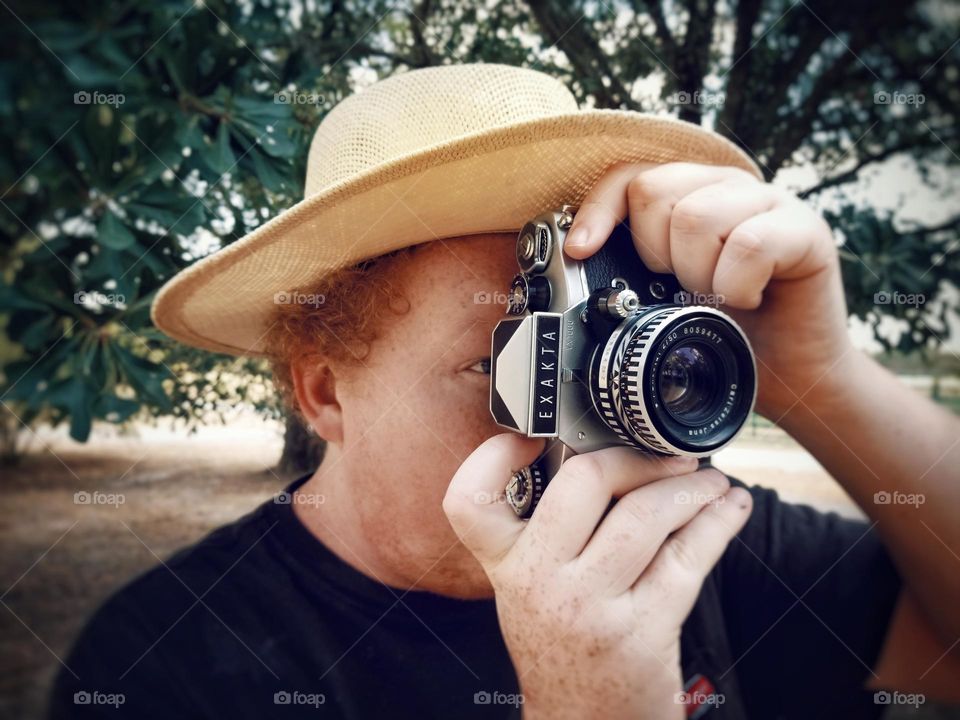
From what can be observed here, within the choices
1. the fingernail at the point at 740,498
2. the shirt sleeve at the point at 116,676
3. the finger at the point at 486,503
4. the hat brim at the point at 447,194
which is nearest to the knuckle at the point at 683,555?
the fingernail at the point at 740,498

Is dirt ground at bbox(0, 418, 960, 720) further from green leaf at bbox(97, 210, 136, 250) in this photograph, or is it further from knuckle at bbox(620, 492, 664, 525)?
knuckle at bbox(620, 492, 664, 525)

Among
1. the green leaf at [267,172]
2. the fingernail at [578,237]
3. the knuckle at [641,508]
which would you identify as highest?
the green leaf at [267,172]

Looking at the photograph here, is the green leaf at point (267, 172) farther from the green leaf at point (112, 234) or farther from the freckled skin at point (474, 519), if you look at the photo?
the freckled skin at point (474, 519)

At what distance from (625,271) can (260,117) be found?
932 millimetres

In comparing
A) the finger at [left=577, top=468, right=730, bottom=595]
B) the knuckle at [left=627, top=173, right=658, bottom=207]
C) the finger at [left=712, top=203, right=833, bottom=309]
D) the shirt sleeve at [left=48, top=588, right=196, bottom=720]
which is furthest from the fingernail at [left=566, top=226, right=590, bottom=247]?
the shirt sleeve at [left=48, top=588, right=196, bottom=720]

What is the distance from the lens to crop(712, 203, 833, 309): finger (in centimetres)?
97

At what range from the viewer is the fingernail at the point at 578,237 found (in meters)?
0.92

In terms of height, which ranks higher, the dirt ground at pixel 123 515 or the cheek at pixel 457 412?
the cheek at pixel 457 412

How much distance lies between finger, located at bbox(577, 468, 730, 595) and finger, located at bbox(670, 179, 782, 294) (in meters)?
0.34

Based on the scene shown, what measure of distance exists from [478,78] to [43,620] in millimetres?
3336

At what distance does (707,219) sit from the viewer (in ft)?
3.16

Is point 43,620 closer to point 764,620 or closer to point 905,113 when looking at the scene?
point 764,620

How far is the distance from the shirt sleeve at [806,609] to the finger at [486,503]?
2.60ft

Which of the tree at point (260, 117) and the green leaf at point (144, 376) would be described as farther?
the green leaf at point (144, 376)
